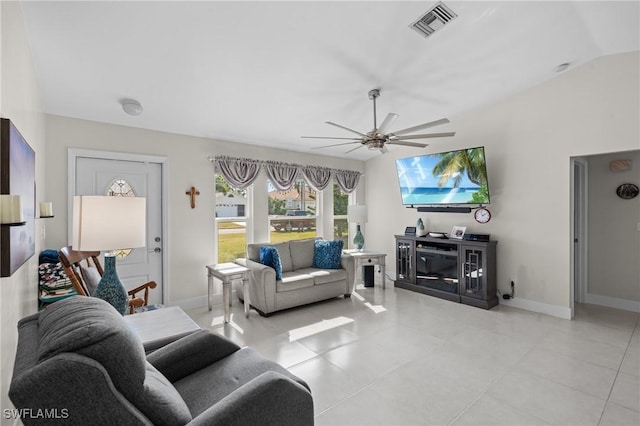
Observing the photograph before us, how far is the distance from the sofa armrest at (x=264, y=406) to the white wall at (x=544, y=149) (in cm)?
390

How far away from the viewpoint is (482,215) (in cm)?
457

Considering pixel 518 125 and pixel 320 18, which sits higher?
pixel 320 18

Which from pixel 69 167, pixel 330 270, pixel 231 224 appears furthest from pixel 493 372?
pixel 69 167

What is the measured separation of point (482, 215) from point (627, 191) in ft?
5.52

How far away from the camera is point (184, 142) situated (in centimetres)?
418

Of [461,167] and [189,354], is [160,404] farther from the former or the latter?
[461,167]

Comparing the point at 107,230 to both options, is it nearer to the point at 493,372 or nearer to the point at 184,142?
the point at 184,142

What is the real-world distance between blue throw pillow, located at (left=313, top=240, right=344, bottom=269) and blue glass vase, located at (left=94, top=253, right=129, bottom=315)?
9.91 feet

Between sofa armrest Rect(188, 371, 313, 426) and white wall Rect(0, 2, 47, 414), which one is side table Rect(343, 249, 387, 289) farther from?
white wall Rect(0, 2, 47, 414)

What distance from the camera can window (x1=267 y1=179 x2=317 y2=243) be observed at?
5.21 m

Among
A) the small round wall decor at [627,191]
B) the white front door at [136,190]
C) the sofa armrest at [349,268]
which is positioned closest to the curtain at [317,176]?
the sofa armrest at [349,268]

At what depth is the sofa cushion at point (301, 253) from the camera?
188 inches

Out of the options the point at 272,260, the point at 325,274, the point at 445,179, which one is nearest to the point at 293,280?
the point at 272,260

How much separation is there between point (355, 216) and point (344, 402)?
11.3 feet
